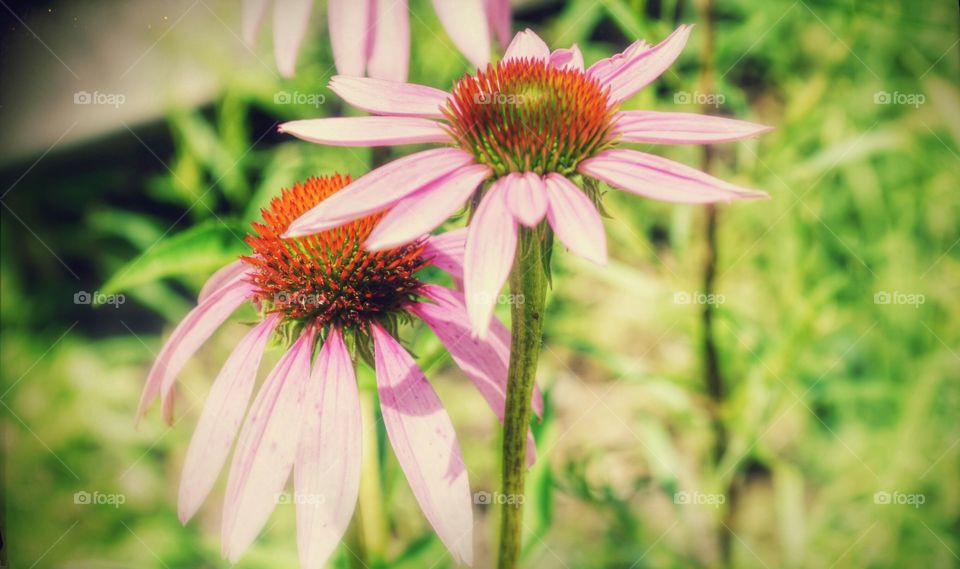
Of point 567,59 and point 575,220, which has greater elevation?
point 567,59

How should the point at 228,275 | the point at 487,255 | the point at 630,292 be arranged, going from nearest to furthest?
1. the point at 487,255
2. the point at 228,275
3. the point at 630,292

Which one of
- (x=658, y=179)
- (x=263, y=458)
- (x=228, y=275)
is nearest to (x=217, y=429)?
(x=263, y=458)

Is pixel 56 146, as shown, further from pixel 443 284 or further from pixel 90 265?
pixel 443 284

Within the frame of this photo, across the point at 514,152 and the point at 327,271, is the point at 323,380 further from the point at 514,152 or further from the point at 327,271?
the point at 514,152

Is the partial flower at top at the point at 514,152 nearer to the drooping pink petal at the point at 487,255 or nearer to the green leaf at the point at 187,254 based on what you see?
the drooping pink petal at the point at 487,255

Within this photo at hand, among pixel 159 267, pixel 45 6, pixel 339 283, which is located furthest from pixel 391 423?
pixel 45 6

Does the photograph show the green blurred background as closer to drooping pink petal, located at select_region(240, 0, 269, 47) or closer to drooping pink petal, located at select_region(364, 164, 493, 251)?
drooping pink petal, located at select_region(240, 0, 269, 47)

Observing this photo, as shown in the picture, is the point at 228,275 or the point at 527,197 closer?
the point at 527,197
